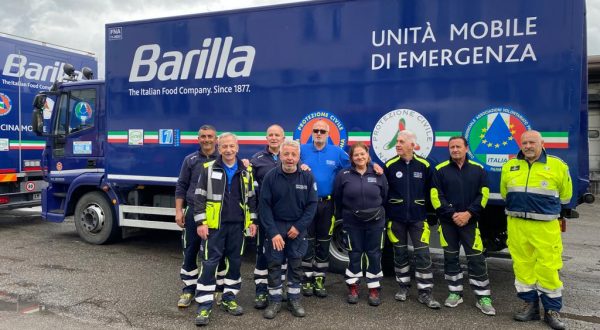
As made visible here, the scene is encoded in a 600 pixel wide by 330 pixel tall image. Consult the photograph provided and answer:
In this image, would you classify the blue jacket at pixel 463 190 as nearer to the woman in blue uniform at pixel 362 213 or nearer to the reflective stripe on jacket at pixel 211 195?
the woman in blue uniform at pixel 362 213

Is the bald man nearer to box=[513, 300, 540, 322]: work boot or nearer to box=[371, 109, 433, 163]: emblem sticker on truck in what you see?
box=[513, 300, 540, 322]: work boot

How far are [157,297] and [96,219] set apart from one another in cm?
284

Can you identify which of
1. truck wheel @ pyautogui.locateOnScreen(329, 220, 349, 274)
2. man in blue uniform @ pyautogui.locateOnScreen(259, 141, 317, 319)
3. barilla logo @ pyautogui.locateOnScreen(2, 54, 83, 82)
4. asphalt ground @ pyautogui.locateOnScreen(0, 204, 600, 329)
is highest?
barilla logo @ pyautogui.locateOnScreen(2, 54, 83, 82)

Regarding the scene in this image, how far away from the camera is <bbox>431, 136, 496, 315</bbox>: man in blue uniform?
175 inches

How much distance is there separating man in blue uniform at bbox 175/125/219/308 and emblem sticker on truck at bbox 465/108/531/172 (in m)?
2.57

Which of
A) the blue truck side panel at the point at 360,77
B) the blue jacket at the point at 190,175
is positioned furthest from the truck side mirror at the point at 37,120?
the blue jacket at the point at 190,175

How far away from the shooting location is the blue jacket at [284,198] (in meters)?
4.30

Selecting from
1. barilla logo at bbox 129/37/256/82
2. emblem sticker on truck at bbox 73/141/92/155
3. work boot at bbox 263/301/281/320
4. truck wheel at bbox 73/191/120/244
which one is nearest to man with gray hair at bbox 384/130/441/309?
work boot at bbox 263/301/281/320

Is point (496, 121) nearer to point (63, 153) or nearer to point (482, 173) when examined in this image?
point (482, 173)

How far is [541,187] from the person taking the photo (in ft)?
13.7

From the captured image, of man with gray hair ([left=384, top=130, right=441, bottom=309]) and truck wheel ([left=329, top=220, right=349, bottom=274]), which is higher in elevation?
man with gray hair ([left=384, top=130, right=441, bottom=309])

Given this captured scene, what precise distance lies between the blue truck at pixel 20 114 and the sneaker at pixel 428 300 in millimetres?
7444

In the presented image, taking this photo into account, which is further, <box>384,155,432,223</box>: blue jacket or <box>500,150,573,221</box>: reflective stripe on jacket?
<box>384,155,432,223</box>: blue jacket

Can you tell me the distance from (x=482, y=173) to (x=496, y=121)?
58cm
